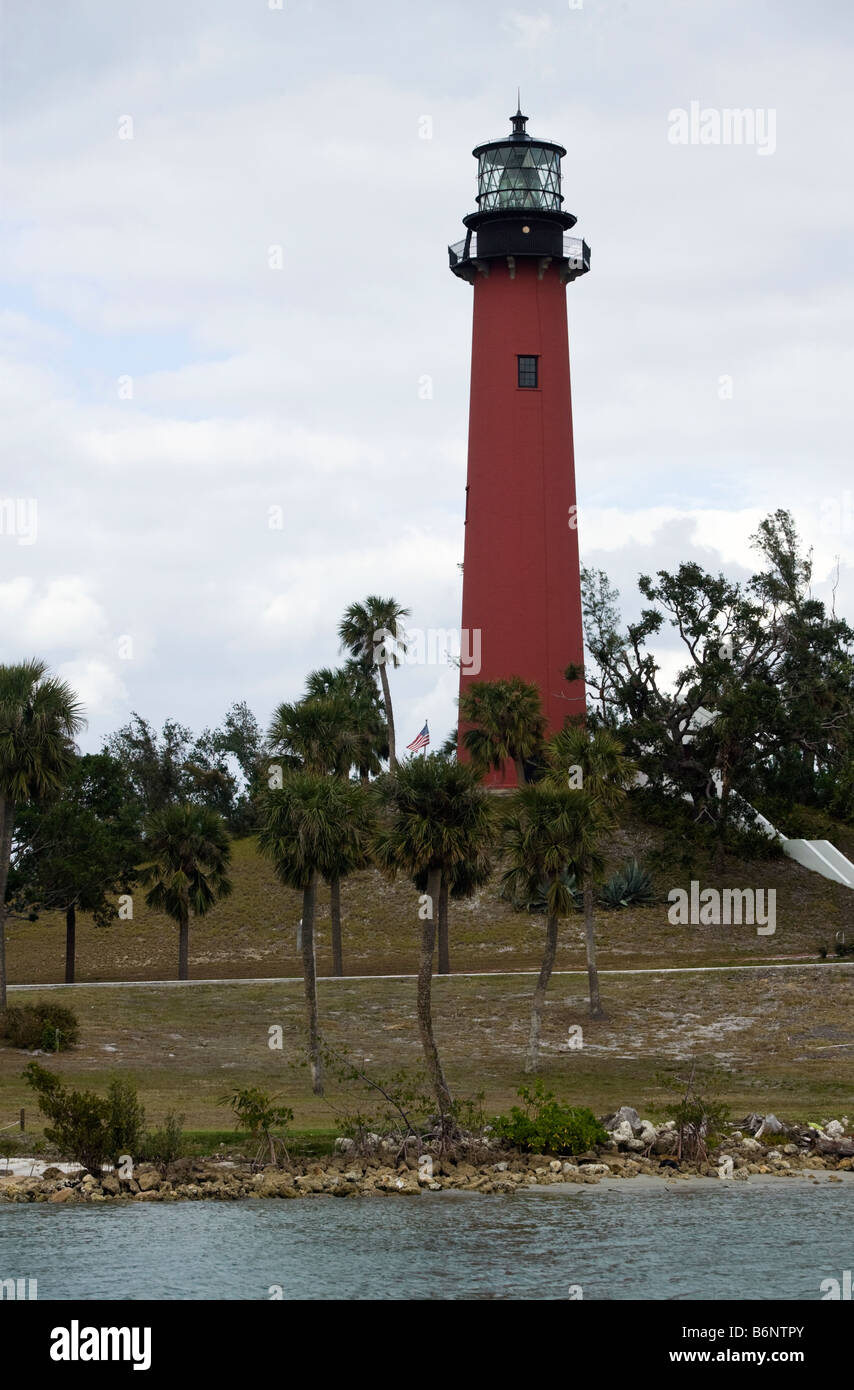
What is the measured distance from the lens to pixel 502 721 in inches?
2393

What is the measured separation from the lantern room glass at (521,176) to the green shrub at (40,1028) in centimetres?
3567

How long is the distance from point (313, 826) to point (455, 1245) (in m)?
12.2

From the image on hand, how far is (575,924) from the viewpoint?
62.5 meters

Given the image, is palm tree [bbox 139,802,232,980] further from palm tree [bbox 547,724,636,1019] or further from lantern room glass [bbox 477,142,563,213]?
lantern room glass [bbox 477,142,563,213]

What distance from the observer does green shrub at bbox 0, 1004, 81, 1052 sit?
42.9 m

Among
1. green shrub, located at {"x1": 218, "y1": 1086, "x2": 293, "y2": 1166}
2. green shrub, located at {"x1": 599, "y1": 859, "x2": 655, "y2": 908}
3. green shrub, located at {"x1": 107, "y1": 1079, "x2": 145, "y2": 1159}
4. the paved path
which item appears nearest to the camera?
green shrub, located at {"x1": 107, "y1": 1079, "x2": 145, "y2": 1159}

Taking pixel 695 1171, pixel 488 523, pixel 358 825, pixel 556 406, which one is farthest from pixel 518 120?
pixel 695 1171

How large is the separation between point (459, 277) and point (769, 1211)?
46.4m

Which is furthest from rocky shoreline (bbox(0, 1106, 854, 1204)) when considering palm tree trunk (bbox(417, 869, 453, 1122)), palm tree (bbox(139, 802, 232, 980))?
palm tree (bbox(139, 802, 232, 980))

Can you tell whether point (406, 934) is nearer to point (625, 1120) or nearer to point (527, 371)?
point (527, 371)

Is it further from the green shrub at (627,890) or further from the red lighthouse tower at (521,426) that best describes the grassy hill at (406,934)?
the red lighthouse tower at (521,426)

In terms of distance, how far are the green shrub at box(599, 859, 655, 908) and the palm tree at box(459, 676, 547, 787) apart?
5937mm

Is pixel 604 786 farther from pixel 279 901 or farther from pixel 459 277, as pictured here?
pixel 459 277

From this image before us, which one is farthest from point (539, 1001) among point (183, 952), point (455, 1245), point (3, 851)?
point (183, 952)
